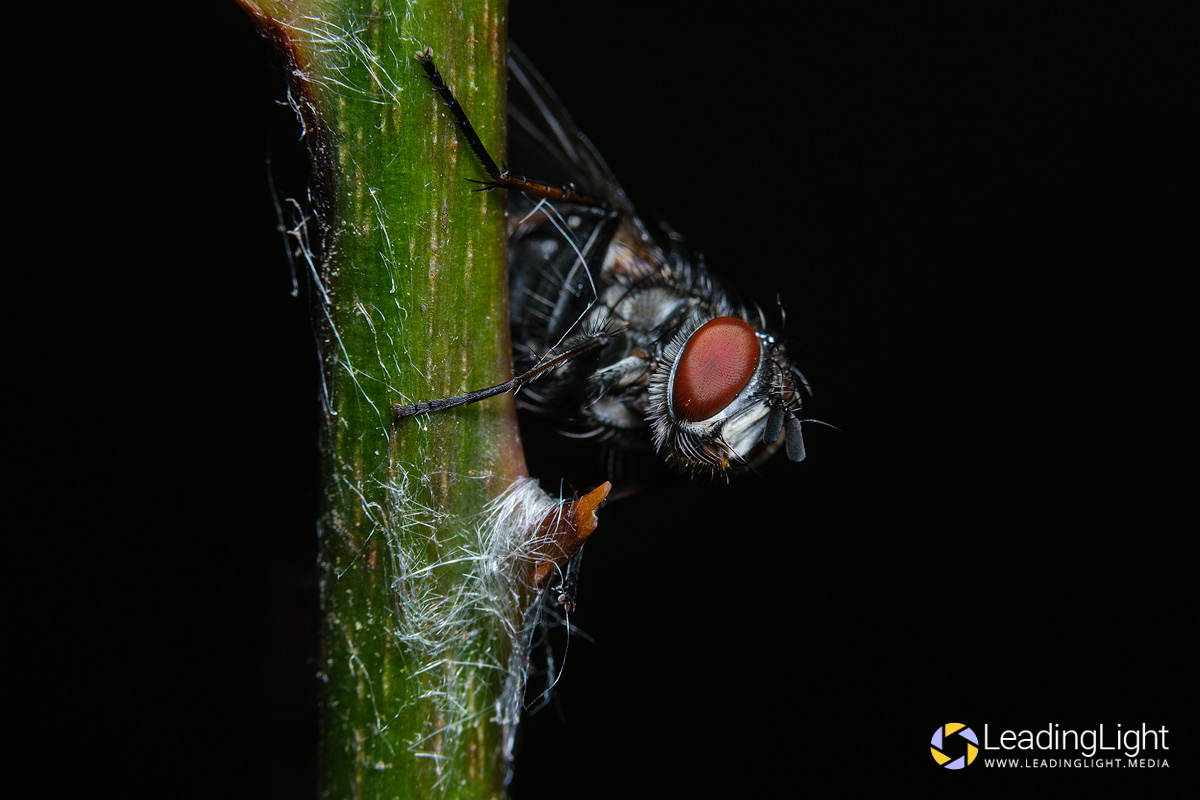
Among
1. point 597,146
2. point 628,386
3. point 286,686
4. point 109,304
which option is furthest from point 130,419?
point 597,146

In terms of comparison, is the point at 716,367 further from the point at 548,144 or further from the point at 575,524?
the point at 548,144

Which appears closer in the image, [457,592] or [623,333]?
[457,592]

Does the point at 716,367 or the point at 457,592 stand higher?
the point at 716,367

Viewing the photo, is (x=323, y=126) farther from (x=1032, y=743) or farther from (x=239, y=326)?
(x=1032, y=743)

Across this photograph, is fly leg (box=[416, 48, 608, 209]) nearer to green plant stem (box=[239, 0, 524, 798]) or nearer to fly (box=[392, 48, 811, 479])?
green plant stem (box=[239, 0, 524, 798])

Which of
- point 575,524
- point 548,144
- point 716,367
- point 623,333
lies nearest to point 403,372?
point 575,524

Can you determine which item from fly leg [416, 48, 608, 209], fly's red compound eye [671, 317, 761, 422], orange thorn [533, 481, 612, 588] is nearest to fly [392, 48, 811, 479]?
fly's red compound eye [671, 317, 761, 422]

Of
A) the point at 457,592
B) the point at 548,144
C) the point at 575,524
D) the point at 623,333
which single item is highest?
the point at 548,144

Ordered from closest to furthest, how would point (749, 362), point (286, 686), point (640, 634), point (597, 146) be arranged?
1. point (749, 362)
2. point (286, 686)
3. point (640, 634)
4. point (597, 146)
